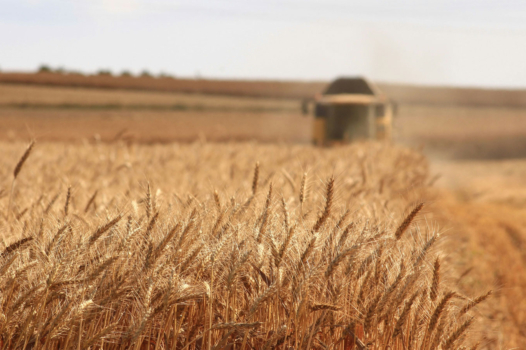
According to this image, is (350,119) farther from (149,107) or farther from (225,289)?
(149,107)

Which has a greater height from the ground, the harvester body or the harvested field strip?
the harvester body

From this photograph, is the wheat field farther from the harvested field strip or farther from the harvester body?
the harvested field strip

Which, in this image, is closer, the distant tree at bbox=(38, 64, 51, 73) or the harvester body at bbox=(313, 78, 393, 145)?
the harvester body at bbox=(313, 78, 393, 145)

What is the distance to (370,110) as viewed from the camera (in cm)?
1262

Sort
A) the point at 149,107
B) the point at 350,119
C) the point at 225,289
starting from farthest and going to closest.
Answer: the point at 149,107 → the point at 350,119 → the point at 225,289

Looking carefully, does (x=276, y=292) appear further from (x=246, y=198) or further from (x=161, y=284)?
(x=246, y=198)

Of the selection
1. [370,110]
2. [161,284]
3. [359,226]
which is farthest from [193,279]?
[370,110]

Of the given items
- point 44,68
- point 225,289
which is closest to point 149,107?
point 44,68

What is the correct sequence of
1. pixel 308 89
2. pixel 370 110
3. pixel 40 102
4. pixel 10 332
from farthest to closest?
pixel 308 89, pixel 40 102, pixel 370 110, pixel 10 332

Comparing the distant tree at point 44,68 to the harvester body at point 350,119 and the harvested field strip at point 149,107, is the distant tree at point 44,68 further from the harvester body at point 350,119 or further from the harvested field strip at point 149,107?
the harvester body at point 350,119

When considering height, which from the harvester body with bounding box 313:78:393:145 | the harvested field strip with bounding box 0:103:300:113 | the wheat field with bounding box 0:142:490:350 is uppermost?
the wheat field with bounding box 0:142:490:350

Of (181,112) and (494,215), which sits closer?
(494,215)

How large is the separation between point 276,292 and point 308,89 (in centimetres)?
4329

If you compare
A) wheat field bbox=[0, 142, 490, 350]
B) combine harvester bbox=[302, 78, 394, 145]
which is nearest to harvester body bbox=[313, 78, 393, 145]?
combine harvester bbox=[302, 78, 394, 145]
